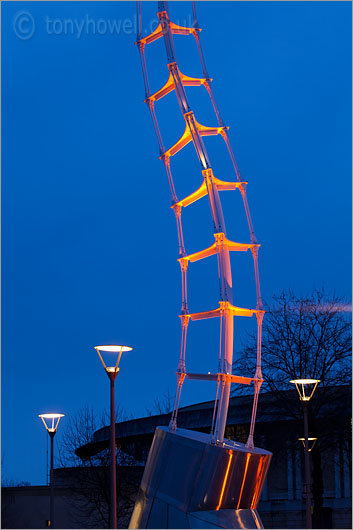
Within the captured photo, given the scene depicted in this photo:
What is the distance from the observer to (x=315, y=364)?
3794cm

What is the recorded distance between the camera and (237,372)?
129ft

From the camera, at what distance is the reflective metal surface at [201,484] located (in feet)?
55.7

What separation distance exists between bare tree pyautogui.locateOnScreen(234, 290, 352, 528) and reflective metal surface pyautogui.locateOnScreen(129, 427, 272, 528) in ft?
62.3

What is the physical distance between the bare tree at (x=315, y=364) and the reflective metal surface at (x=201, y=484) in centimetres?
1898

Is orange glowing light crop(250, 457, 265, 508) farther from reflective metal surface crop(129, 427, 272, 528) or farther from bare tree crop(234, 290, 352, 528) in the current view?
bare tree crop(234, 290, 352, 528)

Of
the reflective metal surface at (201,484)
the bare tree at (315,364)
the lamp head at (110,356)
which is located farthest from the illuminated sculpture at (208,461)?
the bare tree at (315,364)

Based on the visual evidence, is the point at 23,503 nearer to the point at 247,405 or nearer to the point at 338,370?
the point at 247,405

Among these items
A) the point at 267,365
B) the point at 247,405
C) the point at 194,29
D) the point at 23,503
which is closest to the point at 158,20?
the point at 194,29

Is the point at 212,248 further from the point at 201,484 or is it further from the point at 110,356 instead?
the point at 201,484

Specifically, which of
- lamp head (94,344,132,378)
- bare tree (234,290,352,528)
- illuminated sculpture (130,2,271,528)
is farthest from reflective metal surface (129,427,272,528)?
bare tree (234,290,352,528)

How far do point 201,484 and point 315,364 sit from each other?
21653 millimetres

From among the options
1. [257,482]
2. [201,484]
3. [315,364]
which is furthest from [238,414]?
[201,484]

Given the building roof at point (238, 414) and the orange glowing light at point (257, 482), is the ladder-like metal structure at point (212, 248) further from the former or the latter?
the building roof at point (238, 414)

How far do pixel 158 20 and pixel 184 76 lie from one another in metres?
1.56
